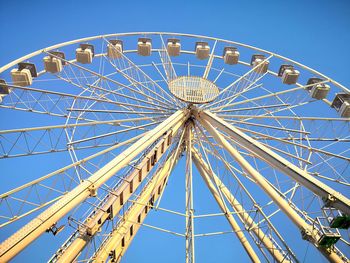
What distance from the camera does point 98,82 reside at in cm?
2050

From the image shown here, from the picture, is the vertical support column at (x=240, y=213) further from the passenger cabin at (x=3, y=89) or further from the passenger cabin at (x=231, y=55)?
the passenger cabin at (x=3, y=89)

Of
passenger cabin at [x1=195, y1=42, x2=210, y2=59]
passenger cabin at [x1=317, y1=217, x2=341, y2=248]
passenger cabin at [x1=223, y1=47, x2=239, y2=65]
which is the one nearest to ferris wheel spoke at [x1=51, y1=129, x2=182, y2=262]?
passenger cabin at [x1=317, y1=217, x2=341, y2=248]

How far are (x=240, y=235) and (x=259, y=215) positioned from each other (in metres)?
2.52

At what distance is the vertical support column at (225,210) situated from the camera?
14.8m

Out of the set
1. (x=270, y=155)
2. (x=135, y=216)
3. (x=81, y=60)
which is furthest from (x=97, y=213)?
(x=81, y=60)

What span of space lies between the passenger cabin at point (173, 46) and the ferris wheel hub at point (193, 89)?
6.11 m

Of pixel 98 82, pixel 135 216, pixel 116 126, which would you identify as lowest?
pixel 135 216

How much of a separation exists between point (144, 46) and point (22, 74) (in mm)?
9001

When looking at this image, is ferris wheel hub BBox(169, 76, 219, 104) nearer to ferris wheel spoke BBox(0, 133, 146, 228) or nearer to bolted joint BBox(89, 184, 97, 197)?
ferris wheel spoke BBox(0, 133, 146, 228)

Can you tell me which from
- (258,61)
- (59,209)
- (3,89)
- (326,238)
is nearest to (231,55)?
(258,61)

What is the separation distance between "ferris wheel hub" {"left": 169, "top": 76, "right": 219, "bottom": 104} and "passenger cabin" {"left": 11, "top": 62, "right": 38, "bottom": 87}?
786 cm

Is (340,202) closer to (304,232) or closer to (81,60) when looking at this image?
(304,232)

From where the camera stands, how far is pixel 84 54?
21219 millimetres

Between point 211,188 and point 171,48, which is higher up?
point 171,48
